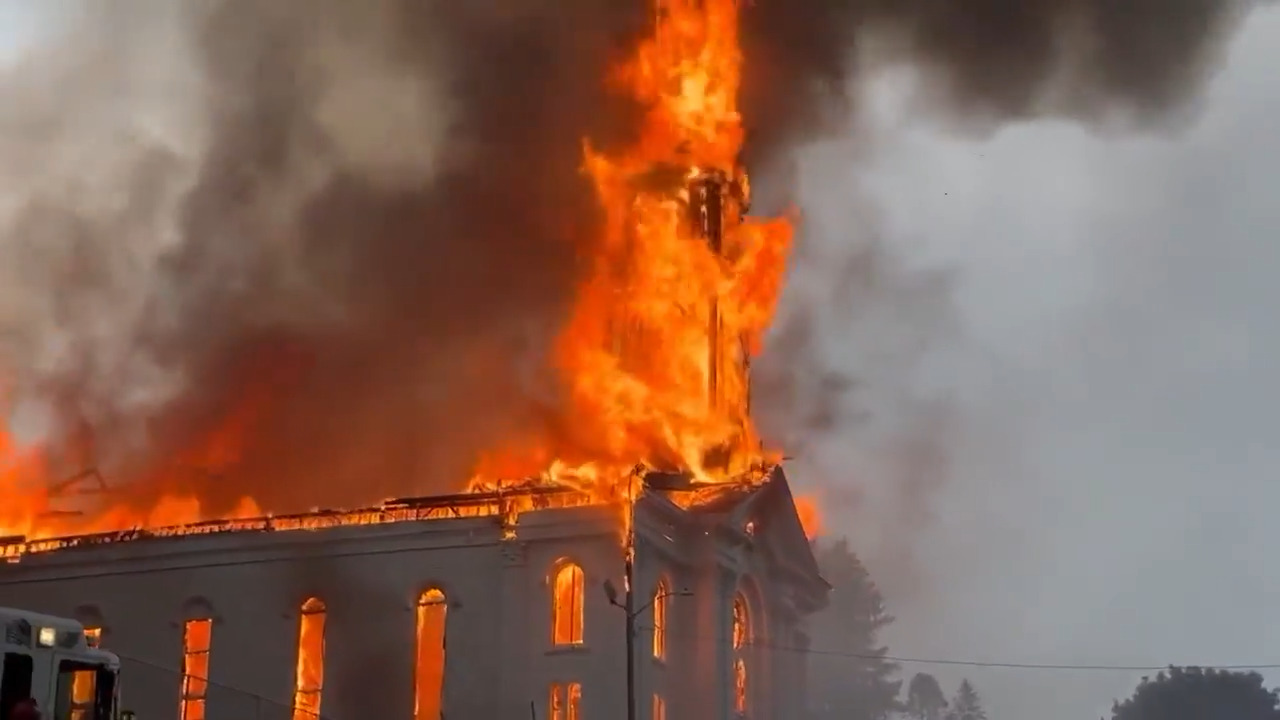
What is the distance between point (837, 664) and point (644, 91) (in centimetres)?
6289

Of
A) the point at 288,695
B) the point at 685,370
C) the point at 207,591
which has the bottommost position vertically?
the point at 288,695

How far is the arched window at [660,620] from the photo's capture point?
115 feet

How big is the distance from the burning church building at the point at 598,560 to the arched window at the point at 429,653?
0.08 metres

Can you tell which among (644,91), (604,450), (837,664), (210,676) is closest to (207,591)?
(210,676)

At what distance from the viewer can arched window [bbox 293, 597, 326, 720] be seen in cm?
3559

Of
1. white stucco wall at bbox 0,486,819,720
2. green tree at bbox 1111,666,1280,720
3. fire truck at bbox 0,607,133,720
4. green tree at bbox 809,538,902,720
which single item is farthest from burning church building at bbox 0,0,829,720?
green tree at bbox 1111,666,1280,720

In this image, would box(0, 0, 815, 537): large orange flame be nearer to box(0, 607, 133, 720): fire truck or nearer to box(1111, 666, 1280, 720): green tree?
box(0, 607, 133, 720): fire truck

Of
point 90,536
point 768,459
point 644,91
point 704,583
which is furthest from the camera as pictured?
point 644,91

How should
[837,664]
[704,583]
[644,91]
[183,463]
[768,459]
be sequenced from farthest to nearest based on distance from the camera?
[837,664] < [183,463] < [644,91] < [768,459] < [704,583]

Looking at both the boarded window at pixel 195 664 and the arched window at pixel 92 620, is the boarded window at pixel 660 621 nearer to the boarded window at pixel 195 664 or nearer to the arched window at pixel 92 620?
the boarded window at pixel 195 664

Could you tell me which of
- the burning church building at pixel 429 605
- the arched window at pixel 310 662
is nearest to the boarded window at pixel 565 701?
the burning church building at pixel 429 605

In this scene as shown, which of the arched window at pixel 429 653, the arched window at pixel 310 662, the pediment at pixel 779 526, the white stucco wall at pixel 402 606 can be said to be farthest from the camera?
the pediment at pixel 779 526

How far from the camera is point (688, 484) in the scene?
1522 inches

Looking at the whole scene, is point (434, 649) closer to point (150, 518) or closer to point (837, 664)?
point (150, 518)
